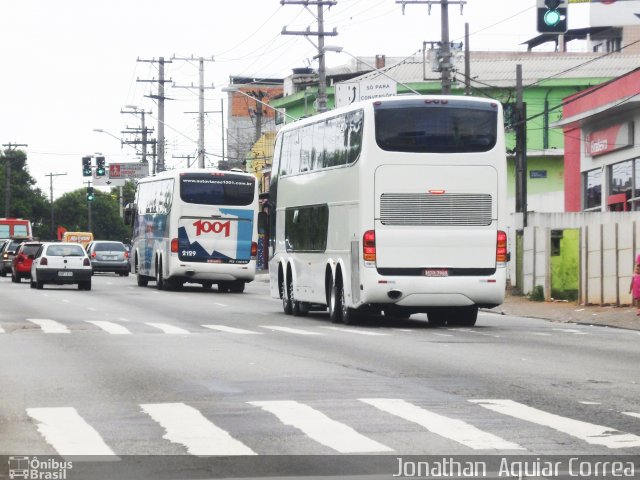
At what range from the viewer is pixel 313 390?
45.5 feet

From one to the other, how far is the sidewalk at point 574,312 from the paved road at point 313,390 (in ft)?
9.16

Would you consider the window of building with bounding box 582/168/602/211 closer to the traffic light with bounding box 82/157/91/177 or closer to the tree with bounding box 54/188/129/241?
the traffic light with bounding box 82/157/91/177

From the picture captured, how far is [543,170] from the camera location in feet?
248

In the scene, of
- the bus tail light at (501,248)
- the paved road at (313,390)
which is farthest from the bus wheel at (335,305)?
the bus tail light at (501,248)

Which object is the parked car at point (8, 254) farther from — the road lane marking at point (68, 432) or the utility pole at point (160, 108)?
the road lane marking at point (68, 432)

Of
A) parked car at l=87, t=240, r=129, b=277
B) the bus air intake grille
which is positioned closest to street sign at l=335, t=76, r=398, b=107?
parked car at l=87, t=240, r=129, b=277

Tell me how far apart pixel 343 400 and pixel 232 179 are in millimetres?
32211

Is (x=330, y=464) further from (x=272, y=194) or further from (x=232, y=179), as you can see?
(x=232, y=179)

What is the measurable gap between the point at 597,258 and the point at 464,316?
7644 mm

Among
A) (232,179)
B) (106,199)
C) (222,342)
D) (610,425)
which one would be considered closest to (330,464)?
(610,425)

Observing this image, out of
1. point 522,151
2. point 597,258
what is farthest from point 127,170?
point 597,258

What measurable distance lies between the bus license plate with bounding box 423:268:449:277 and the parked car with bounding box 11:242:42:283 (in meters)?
32.7

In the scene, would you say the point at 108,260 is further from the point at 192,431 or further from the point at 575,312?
the point at 192,431

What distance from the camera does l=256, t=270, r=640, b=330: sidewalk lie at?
2891 centimetres
